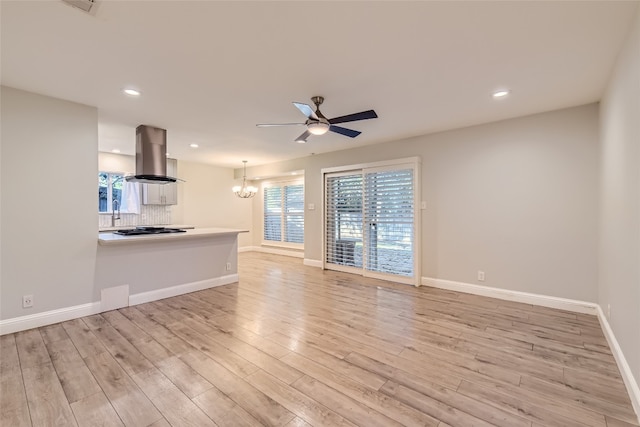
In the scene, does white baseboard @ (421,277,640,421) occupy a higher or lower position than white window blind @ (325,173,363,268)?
lower

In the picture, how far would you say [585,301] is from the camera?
11.0 ft

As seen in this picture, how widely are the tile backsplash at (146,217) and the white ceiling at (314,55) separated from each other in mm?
3258

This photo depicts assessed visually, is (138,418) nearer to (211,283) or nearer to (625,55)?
(211,283)

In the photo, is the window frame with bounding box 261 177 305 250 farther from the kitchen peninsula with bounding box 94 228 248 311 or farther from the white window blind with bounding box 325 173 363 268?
the kitchen peninsula with bounding box 94 228 248 311

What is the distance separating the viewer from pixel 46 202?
9.87 ft

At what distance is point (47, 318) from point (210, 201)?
4826 millimetres

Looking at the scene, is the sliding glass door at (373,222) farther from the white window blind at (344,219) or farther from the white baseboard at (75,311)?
the white baseboard at (75,311)

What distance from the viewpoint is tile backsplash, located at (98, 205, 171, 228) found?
19.5ft

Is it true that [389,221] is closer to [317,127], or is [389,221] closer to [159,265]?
[317,127]

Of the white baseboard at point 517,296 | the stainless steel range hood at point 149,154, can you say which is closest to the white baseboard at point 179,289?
the stainless steel range hood at point 149,154

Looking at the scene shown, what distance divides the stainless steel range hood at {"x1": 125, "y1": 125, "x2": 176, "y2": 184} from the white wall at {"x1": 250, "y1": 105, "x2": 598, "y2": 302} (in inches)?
151

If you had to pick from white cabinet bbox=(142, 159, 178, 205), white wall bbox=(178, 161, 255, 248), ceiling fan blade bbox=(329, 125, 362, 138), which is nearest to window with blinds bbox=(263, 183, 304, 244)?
white wall bbox=(178, 161, 255, 248)

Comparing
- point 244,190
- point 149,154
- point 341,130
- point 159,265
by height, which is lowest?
point 159,265

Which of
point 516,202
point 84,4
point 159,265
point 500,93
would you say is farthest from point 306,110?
point 516,202
